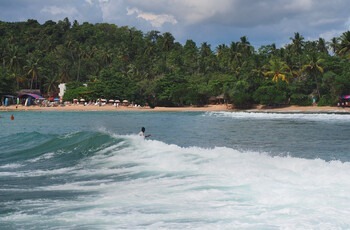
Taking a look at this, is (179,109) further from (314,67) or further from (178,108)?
(314,67)

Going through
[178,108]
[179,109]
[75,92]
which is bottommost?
[179,109]

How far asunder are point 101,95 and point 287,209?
79.4 metres

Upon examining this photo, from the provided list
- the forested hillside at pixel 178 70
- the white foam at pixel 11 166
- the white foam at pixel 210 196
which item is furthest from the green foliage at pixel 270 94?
the white foam at pixel 11 166

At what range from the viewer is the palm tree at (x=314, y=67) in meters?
73.5

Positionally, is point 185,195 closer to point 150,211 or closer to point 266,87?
point 150,211

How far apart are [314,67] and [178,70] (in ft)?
100

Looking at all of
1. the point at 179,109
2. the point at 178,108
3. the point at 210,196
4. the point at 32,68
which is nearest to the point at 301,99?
the point at 179,109

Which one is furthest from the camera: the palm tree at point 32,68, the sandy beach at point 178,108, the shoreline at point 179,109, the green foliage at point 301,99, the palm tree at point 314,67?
the palm tree at point 32,68

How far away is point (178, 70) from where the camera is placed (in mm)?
94750

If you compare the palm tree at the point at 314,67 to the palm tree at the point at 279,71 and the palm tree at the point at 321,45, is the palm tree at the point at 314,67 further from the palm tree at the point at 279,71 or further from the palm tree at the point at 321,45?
the palm tree at the point at 321,45

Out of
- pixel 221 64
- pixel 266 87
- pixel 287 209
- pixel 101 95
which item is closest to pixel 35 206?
pixel 287 209

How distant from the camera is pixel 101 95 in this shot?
86562 mm

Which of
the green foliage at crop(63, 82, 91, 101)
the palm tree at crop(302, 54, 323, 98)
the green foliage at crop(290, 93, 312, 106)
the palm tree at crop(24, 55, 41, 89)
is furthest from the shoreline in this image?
the palm tree at crop(24, 55, 41, 89)

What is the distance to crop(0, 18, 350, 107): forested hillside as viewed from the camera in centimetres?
7606
